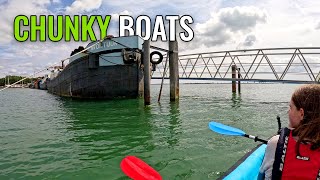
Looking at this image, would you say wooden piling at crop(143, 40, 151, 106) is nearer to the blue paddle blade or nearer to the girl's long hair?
the blue paddle blade

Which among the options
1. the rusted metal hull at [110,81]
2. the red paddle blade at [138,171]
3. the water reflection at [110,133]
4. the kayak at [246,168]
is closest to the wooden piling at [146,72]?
the water reflection at [110,133]

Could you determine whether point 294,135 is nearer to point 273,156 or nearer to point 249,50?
point 273,156

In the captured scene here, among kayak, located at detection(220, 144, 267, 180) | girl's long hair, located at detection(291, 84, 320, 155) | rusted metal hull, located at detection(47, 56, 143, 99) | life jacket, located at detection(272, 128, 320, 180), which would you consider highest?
rusted metal hull, located at detection(47, 56, 143, 99)

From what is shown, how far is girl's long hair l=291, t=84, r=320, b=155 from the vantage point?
1988 millimetres

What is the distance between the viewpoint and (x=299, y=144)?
6.57 feet

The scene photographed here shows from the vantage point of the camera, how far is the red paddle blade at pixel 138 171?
2723 mm

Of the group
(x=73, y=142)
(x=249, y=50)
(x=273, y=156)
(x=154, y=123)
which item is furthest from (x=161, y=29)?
(x=273, y=156)

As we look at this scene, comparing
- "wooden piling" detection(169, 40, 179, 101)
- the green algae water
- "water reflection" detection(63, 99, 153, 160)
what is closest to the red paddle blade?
the green algae water

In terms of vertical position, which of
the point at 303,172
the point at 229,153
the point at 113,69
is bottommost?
the point at 229,153

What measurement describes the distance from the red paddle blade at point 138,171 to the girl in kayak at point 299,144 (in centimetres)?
105

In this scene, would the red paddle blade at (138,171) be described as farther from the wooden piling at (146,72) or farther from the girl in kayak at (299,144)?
the wooden piling at (146,72)

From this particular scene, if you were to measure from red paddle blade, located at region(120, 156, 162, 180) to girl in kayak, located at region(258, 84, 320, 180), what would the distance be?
3.46ft

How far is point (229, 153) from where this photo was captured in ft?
21.9

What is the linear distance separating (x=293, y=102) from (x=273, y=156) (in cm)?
44
